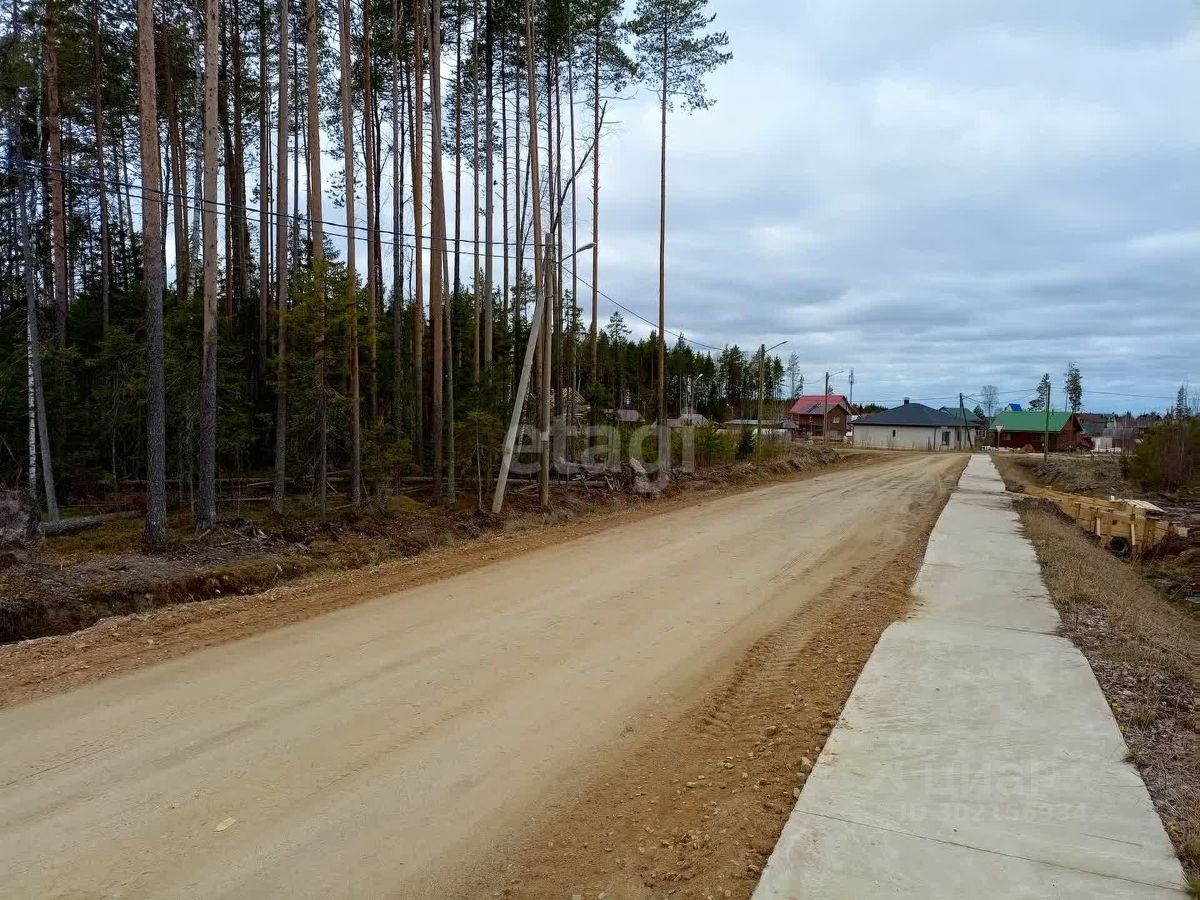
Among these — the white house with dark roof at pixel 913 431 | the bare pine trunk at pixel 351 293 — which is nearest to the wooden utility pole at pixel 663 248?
the bare pine trunk at pixel 351 293

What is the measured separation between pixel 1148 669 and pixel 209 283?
512 inches

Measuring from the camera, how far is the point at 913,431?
76.1 meters

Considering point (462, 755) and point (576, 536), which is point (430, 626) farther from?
point (576, 536)

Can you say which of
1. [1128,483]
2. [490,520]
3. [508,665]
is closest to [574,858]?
[508,665]

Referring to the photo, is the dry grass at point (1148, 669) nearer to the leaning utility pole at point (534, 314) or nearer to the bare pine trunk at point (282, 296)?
the leaning utility pole at point (534, 314)

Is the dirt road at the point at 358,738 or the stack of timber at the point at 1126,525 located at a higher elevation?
the dirt road at the point at 358,738

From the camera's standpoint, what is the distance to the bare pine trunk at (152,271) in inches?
402

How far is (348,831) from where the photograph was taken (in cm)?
347

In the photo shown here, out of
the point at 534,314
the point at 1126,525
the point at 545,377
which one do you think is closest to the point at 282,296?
the point at 534,314

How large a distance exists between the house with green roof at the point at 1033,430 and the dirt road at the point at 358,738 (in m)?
80.5

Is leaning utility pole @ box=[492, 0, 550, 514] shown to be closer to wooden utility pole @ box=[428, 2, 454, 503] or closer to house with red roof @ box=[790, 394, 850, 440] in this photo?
wooden utility pole @ box=[428, 2, 454, 503]

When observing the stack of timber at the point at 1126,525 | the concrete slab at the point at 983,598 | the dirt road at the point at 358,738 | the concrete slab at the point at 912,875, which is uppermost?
the concrete slab at the point at 912,875

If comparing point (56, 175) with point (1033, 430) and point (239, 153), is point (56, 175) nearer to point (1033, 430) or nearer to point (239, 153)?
A: point (239, 153)

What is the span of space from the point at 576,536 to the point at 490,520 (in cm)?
205
